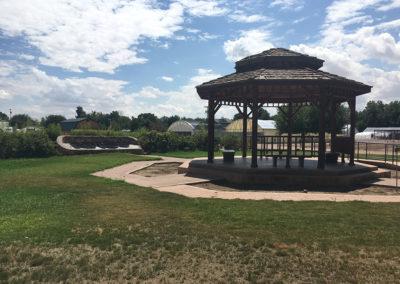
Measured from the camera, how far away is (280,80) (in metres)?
11.4

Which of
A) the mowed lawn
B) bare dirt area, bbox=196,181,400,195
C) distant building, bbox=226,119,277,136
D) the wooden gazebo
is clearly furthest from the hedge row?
distant building, bbox=226,119,277,136

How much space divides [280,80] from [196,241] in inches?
335

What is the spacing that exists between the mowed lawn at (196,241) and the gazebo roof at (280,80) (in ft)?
18.6

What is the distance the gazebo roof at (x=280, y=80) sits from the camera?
11.4m

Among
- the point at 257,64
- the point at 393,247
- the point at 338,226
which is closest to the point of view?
the point at 393,247

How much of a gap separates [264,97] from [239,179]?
783 cm

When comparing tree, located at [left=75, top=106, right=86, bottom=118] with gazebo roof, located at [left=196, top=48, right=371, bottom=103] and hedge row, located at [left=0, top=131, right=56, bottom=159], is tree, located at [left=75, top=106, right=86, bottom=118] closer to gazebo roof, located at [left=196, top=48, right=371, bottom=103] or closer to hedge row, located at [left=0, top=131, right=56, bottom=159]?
hedge row, located at [left=0, top=131, right=56, bottom=159]

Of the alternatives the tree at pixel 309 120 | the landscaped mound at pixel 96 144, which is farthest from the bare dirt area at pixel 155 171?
the tree at pixel 309 120

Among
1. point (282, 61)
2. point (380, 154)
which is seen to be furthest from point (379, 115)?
point (282, 61)

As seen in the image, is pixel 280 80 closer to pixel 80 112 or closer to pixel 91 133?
pixel 91 133

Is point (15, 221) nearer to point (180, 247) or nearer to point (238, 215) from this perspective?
point (180, 247)

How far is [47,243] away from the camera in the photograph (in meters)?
4.72

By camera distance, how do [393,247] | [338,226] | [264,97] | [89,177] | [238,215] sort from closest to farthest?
[393,247] < [338,226] < [238,215] < [89,177] < [264,97]

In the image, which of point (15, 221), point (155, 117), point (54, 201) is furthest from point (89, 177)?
point (155, 117)
